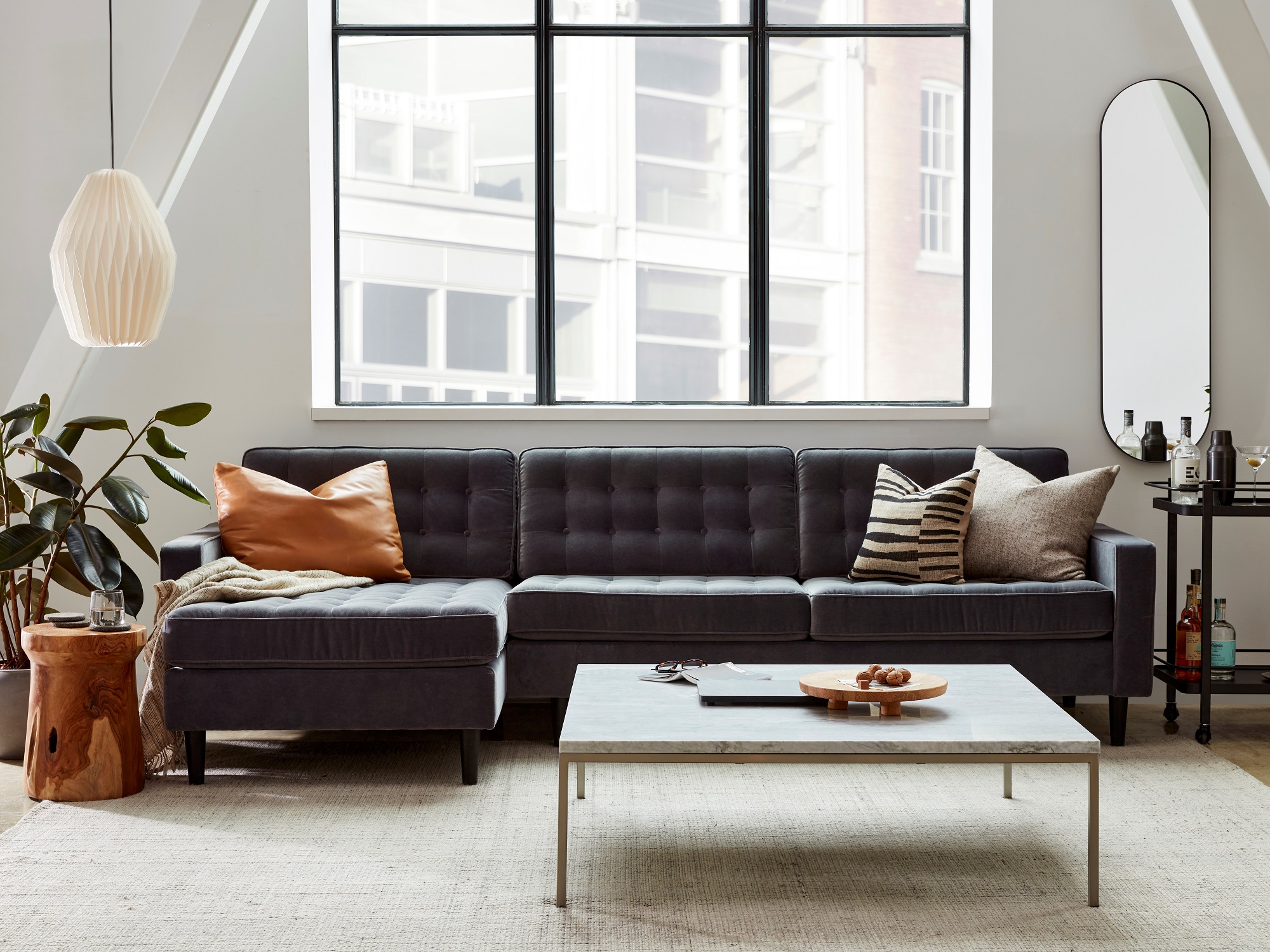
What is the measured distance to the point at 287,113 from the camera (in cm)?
425

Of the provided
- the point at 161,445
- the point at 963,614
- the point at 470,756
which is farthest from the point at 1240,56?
the point at 161,445

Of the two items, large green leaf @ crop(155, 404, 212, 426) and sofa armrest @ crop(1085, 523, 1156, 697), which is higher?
large green leaf @ crop(155, 404, 212, 426)

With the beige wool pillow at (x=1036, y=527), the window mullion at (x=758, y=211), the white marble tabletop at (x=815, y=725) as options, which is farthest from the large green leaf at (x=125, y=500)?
the beige wool pillow at (x=1036, y=527)

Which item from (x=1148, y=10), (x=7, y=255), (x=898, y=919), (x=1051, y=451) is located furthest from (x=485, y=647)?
(x=1148, y=10)

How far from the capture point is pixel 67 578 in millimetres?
3555

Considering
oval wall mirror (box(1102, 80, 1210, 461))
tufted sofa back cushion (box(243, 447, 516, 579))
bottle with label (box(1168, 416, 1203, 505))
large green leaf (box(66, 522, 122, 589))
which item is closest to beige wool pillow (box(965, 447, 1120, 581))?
bottle with label (box(1168, 416, 1203, 505))

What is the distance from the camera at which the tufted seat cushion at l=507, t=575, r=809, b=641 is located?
340cm

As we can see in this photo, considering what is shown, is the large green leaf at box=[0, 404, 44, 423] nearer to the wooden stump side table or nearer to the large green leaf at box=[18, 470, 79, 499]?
the large green leaf at box=[18, 470, 79, 499]

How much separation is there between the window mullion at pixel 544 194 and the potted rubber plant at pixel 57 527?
1412 millimetres

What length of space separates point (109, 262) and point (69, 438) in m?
0.58

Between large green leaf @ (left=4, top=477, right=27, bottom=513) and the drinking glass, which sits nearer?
the drinking glass

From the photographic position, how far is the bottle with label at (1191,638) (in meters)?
3.72

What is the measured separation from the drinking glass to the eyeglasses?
4.90ft

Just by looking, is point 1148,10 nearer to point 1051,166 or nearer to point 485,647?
point 1051,166
